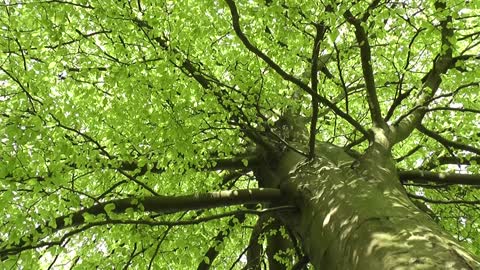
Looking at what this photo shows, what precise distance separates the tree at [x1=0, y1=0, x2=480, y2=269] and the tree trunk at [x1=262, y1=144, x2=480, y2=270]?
0.05ft

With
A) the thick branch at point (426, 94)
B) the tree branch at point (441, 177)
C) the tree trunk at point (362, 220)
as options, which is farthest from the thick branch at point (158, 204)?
the thick branch at point (426, 94)

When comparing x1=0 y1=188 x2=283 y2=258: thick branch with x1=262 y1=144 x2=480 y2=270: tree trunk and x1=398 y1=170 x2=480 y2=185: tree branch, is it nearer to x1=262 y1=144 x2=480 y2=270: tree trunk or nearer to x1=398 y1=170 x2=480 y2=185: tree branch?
x1=262 y1=144 x2=480 y2=270: tree trunk

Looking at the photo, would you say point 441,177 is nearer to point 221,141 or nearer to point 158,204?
point 221,141

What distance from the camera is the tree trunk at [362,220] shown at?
251 centimetres

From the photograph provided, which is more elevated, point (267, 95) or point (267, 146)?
point (267, 95)

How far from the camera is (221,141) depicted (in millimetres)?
5371

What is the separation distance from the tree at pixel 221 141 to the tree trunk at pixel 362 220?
0.01 m

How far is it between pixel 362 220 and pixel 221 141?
102 inches

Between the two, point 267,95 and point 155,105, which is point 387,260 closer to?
point 267,95

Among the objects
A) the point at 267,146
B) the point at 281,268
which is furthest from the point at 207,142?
the point at 281,268

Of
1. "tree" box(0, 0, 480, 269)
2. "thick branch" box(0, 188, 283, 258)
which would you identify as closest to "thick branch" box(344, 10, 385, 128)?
"tree" box(0, 0, 480, 269)

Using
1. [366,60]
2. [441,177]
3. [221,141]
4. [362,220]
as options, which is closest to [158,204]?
[221,141]

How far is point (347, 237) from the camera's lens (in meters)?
3.05

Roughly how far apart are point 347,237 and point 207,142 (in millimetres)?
2972
